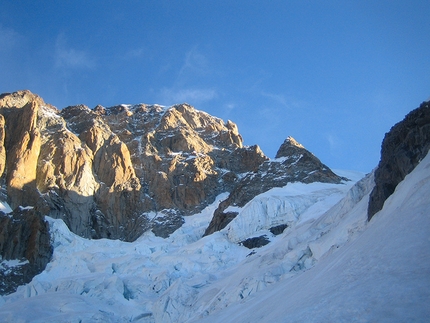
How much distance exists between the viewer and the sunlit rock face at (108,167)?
310 ft

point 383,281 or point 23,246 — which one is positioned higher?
point 23,246

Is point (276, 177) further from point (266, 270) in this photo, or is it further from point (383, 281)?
point (383, 281)

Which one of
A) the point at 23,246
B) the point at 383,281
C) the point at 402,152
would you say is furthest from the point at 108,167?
the point at 383,281

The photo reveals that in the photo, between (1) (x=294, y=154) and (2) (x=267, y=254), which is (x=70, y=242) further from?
(1) (x=294, y=154)

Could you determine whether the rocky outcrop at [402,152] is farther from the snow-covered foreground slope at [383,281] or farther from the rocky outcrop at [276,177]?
the rocky outcrop at [276,177]

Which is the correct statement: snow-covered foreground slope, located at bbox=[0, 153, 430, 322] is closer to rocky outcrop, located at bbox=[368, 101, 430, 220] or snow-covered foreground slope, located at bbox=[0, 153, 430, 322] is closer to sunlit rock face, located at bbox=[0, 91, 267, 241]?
rocky outcrop, located at bbox=[368, 101, 430, 220]

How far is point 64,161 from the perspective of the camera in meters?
98.9

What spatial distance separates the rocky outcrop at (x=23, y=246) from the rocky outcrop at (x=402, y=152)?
2151 inches

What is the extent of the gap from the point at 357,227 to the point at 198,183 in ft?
264

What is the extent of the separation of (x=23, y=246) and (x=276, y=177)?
4868 cm

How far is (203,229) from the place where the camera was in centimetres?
8806

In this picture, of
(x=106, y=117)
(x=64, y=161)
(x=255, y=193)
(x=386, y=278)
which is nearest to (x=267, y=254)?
(x=386, y=278)

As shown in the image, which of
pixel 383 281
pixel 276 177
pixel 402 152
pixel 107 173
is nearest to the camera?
pixel 383 281

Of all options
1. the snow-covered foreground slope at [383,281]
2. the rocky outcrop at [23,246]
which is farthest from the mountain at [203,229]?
the rocky outcrop at [23,246]
